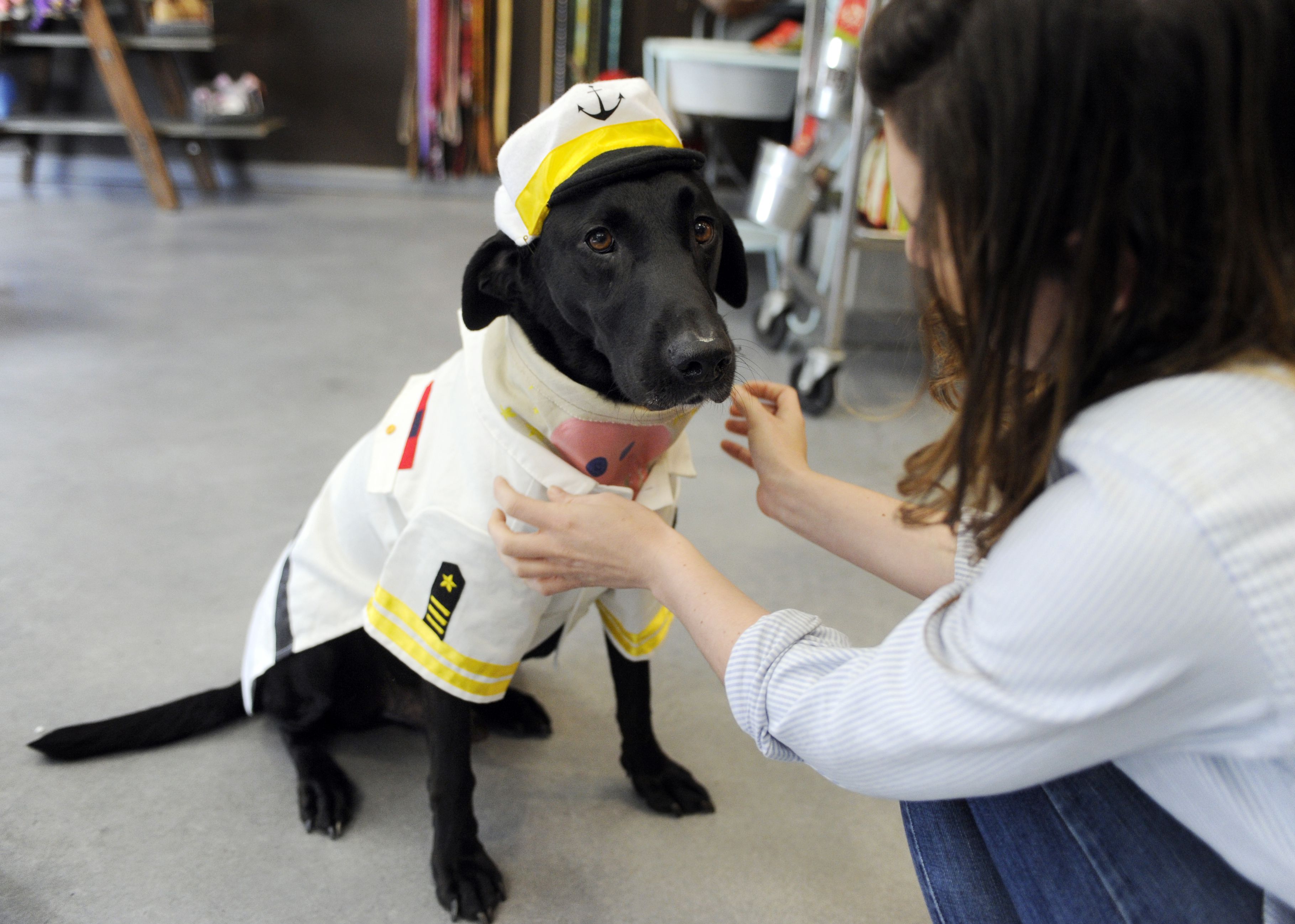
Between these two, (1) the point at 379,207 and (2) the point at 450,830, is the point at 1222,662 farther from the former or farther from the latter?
(1) the point at 379,207

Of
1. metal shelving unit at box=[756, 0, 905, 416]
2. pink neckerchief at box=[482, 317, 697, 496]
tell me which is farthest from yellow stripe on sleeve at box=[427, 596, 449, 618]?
metal shelving unit at box=[756, 0, 905, 416]

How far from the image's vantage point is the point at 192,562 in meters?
1.77

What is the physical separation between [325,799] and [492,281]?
0.72m

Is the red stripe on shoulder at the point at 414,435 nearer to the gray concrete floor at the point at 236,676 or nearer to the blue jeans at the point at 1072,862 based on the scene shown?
the gray concrete floor at the point at 236,676

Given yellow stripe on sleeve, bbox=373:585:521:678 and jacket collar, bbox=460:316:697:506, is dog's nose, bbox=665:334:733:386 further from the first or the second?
yellow stripe on sleeve, bbox=373:585:521:678

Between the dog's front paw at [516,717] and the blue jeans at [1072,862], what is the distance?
2.11ft

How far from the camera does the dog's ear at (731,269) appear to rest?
3.96ft

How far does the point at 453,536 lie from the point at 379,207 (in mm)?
4274

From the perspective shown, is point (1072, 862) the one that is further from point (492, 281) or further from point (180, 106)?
point (180, 106)

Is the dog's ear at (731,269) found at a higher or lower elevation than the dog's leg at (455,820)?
higher

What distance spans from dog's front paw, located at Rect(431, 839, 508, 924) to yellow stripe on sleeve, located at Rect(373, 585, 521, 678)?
230 millimetres

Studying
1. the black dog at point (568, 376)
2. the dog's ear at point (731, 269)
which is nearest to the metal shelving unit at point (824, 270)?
the dog's ear at point (731, 269)

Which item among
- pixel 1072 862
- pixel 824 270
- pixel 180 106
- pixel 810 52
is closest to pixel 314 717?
pixel 1072 862

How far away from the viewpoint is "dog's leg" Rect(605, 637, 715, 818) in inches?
50.6
